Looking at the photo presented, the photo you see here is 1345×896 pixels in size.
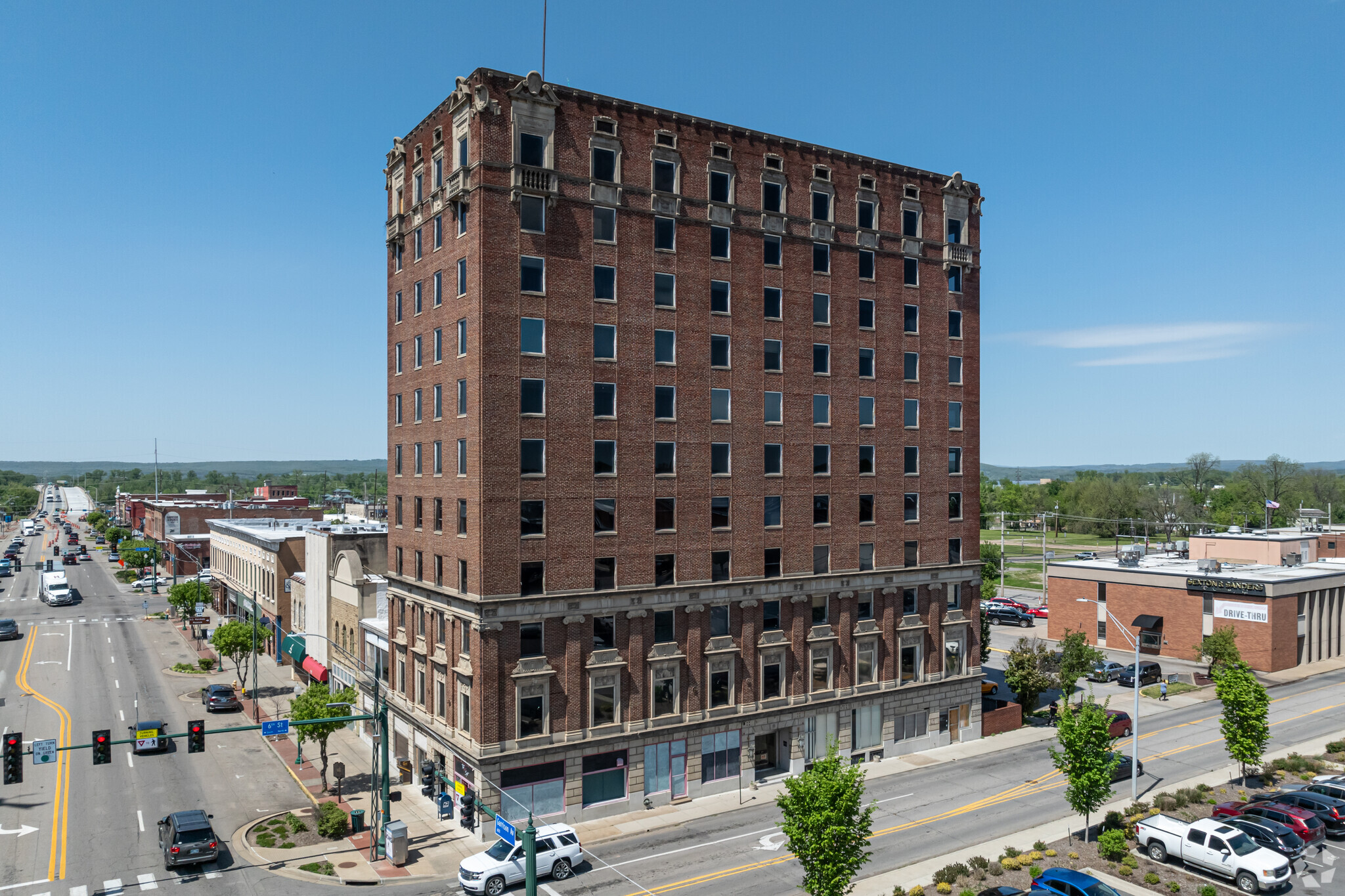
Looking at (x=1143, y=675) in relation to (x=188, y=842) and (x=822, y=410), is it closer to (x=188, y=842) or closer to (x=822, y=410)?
(x=822, y=410)

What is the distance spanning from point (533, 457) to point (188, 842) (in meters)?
21.0

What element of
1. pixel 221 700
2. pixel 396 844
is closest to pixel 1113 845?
pixel 396 844

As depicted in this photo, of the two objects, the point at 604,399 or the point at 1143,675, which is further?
the point at 1143,675

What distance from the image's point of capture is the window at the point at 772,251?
4784 cm

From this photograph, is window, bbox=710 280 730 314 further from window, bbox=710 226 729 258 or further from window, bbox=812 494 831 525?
window, bbox=812 494 831 525

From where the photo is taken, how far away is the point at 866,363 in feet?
169

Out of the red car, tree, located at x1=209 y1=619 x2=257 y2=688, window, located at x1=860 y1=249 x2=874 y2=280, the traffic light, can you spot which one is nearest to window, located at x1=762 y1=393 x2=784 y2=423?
window, located at x1=860 y1=249 x2=874 y2=280

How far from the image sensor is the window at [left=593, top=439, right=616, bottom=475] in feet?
138

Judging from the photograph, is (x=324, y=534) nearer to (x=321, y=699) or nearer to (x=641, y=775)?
(x=321, y=699)

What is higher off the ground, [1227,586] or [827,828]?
[1227,586]

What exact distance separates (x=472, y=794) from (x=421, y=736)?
6.83m

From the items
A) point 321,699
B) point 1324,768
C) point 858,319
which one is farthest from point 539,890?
point 1324,768

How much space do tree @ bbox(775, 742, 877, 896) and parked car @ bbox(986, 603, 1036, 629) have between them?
74426mm

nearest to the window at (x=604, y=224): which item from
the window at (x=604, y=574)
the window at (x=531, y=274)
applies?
the window at (x=531, y=274)
